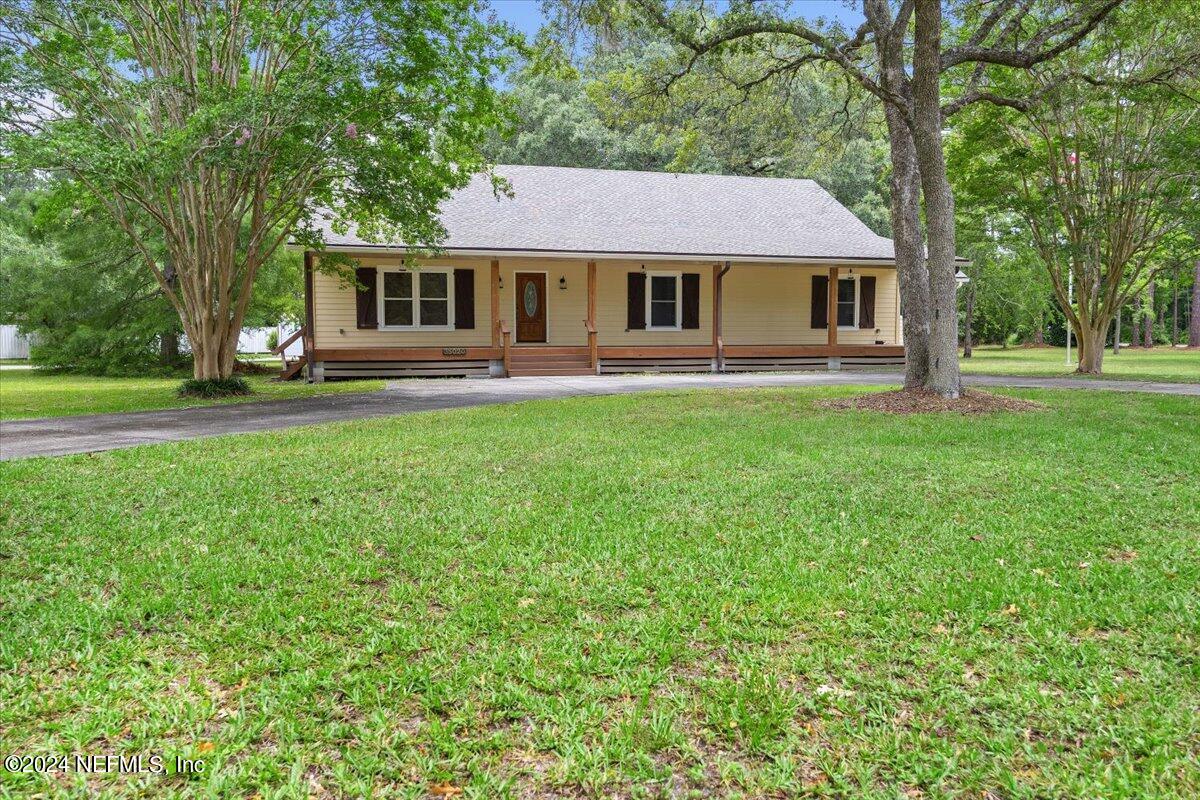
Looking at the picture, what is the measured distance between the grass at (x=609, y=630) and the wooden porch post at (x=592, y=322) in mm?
12105

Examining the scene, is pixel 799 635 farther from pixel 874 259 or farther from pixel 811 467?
pixel 874 259

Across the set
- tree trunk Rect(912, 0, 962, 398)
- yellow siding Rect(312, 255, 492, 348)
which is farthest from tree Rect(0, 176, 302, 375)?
tree trunk Rect(912, 0, 962, 398)

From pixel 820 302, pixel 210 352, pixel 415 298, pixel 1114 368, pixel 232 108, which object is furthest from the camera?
pixel 820 302

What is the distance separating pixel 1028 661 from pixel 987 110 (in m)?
14.7

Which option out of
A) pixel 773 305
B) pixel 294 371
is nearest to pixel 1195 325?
pixel 773 305

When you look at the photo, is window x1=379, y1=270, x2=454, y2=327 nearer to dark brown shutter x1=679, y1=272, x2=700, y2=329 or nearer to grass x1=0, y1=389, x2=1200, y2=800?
dark brown shutter x1=679, y1=272, x2=700, y2=329

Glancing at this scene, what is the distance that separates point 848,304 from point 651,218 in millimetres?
5980

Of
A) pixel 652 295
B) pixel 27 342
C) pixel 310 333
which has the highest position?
pixel 652 295

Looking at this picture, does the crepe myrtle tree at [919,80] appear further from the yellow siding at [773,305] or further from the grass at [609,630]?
the yellow siding at [773,305]

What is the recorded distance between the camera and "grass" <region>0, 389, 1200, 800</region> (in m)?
2.15

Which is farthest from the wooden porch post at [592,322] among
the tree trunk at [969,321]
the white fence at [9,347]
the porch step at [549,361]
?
the white fence at [9,347]

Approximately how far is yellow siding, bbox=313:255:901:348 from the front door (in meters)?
0.16

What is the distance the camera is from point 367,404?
11.1 m

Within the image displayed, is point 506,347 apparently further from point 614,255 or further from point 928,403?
point 928,403
